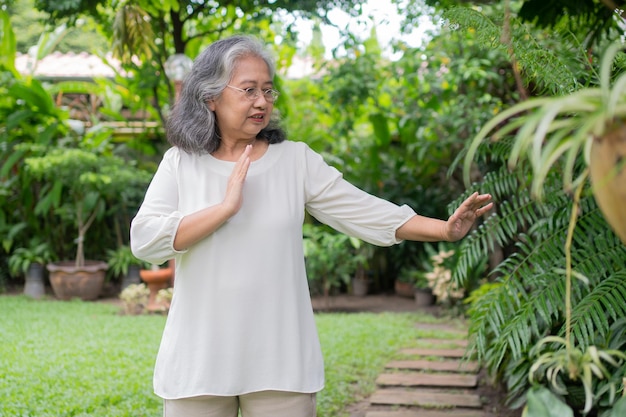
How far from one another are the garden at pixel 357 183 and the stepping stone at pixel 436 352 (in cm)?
21

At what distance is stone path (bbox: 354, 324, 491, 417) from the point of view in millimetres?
4109

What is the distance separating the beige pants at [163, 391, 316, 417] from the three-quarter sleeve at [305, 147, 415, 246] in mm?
523

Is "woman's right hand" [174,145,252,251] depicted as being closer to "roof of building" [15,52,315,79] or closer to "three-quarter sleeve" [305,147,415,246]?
"three-quarter sleeve" [305,147,415,246]

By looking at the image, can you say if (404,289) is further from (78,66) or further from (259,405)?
(78,66)

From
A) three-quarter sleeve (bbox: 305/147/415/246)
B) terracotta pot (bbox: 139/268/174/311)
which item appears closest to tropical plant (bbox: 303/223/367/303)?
terracotta pot (bbox: 139/268/174/311)

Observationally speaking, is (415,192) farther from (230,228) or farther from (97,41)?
(97,41)

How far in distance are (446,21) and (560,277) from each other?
1.05 m

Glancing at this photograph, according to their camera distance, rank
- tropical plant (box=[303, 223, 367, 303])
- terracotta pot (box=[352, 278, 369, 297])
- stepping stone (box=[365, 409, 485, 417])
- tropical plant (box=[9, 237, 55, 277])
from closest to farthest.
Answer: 1. stepping stone (box=[365, 409, 485, 417])
2. tropical plant (box=[303, 223, 367, 303])
3. tropical plant (box=[9, 237, 55, 277])
4. terracotta pot (box=[352, 278, 369, 297])

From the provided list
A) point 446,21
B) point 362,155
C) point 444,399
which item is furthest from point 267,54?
point 362,155

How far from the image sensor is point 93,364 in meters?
4.92

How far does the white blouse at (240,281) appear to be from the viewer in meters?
2.19

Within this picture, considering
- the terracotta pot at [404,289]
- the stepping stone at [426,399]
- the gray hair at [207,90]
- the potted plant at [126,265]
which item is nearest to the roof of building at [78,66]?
the potted plant at [126,265]

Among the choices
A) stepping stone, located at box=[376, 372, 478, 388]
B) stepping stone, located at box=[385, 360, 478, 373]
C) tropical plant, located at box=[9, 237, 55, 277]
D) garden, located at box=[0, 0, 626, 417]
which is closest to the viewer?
garden, located at box=[0, 0, 626, 417]

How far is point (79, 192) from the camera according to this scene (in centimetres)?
778
